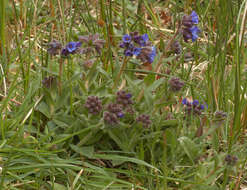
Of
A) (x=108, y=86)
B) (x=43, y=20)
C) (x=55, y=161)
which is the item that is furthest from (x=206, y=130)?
(x=43, y=20)

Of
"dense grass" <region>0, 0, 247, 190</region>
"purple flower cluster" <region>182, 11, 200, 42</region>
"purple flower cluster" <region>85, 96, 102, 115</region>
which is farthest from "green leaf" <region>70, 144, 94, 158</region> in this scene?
"purple flower cluster" <region>182, 11, 200, 42</region>

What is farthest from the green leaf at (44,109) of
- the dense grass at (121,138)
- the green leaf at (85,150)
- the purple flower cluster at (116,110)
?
the purple flower cluster at (116,110)

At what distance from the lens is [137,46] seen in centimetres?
219

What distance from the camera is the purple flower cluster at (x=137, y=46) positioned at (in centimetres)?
212

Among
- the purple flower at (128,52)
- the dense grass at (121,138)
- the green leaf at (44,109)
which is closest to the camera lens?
the dense grass at (121,138)

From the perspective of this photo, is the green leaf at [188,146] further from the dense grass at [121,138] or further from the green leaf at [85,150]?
the green leaf at [85,150]

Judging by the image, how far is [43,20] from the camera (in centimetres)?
392

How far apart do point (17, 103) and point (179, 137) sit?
104 cm

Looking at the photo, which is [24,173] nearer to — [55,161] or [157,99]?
[55,161]

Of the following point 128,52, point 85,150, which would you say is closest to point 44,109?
point 85,150

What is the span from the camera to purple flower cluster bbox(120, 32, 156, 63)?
2117mm

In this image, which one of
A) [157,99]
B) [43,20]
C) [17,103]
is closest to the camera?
[157,99]

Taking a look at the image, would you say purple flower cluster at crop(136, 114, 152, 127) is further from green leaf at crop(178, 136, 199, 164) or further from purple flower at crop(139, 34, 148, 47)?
purple flower at crop(139, 34, 148, 47)

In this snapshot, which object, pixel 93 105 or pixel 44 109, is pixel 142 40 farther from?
pixel 44 109
